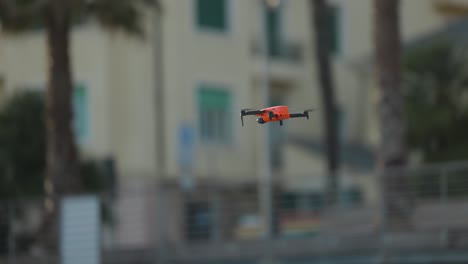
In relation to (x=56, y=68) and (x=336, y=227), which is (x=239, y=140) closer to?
(x=56, y=68)

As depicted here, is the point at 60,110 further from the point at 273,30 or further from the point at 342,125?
the point at 342,125

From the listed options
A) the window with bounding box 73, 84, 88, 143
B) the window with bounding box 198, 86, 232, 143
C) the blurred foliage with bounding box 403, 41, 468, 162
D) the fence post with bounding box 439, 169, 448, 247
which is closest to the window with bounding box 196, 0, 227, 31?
the window with bounding box 198, 86, 232, 143

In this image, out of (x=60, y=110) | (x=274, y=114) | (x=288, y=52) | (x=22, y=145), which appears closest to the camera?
(x=274, y=114)

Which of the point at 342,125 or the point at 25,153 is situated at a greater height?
the point at 342,125

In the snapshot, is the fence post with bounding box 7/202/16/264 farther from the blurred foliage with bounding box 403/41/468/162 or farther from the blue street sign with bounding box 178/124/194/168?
the blurred foliage with bounding box 403/41/468/162

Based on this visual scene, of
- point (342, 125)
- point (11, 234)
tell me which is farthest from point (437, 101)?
point (11, 234)

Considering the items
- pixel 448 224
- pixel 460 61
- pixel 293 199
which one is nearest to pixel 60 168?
pixel 293 199
